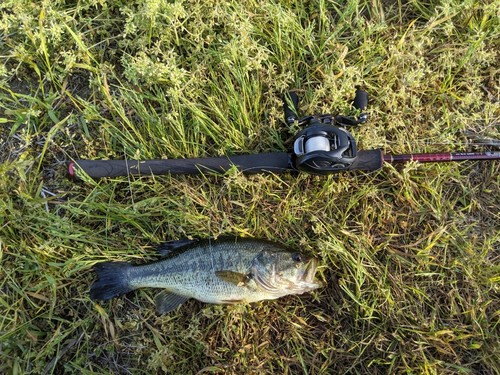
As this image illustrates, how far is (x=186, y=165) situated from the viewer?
3066 millimetres

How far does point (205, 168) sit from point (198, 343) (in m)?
1.36

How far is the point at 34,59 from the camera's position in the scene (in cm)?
344

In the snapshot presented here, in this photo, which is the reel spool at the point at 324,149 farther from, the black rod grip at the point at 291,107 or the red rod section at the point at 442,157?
the red rod section at the point at 442,157

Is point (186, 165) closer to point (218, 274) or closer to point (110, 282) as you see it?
point (218, 274)

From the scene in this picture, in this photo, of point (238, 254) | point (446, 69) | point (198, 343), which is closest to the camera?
point (238, 254)

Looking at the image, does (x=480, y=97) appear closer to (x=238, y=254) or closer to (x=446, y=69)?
(x=446, y=69)

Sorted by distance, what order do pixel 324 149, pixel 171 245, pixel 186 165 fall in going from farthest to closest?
pixel 171 245
pixel 186 165
pixel 324 149

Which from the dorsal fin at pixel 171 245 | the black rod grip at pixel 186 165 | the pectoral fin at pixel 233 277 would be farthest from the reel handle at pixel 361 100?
the dorsal fin at pixel 171 245

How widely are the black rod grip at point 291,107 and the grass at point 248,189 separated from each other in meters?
0.10

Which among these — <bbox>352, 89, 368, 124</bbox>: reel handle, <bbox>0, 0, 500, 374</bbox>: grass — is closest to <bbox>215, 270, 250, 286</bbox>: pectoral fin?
<bbox>0, 0, 500, 374</bbox>: grass

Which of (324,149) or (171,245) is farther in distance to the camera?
(171,245)

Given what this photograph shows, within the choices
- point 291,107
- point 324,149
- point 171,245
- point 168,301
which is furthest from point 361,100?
point 168,301

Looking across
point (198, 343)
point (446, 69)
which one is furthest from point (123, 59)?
point (446, 69)

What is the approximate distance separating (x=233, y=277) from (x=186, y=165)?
2.95 ft
